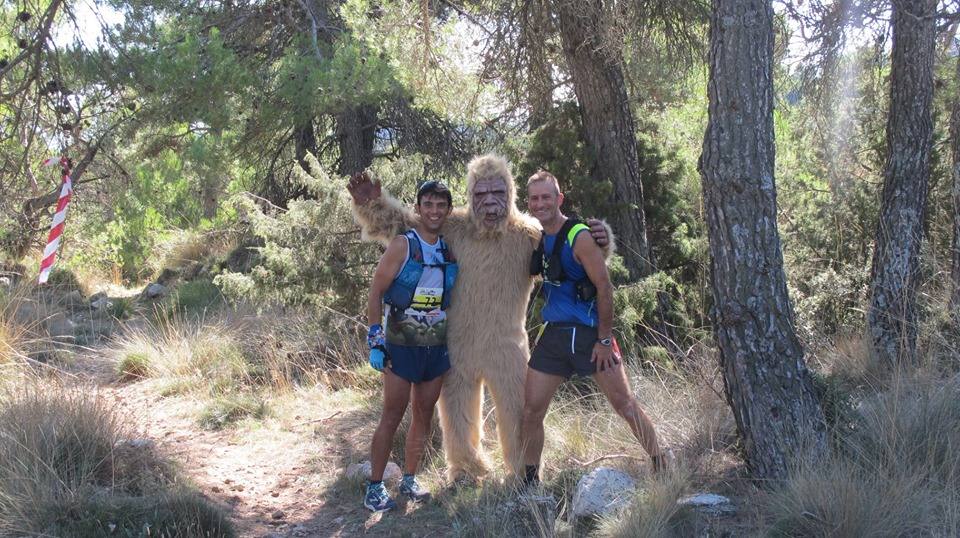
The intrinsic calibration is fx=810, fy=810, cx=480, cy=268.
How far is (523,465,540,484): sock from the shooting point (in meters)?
4.46

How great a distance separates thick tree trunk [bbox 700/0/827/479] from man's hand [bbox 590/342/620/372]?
0.64m

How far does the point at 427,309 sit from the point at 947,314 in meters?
4.18

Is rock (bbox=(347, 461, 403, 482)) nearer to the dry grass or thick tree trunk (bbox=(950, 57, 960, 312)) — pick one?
the dry grass

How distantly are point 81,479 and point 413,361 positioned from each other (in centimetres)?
194

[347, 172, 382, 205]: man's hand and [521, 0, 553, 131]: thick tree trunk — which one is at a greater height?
[521, 0, 553, 131]: thick tree trunk

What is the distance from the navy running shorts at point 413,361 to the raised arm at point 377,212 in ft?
2.10

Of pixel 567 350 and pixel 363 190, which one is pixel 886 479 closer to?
pixel 567 350

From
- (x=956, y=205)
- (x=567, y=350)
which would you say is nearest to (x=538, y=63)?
(x=956, y=205)

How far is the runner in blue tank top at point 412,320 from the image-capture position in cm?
439

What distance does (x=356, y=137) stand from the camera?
11086 millimetres

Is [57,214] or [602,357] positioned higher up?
[57,214]

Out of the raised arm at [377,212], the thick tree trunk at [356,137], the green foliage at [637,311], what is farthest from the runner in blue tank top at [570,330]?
the thick tree trunk at [356,137]

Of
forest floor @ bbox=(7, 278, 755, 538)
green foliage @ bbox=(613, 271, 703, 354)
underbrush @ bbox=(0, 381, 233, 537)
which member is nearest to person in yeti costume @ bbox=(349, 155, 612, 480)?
forest floor @ bbox=(7, 278, 755, 538)

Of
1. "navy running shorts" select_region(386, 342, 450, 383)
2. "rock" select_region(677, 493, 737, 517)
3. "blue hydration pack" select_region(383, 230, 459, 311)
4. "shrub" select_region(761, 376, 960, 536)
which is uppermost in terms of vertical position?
"blue hydration pack" select_region(383, 230, 459, 311)
